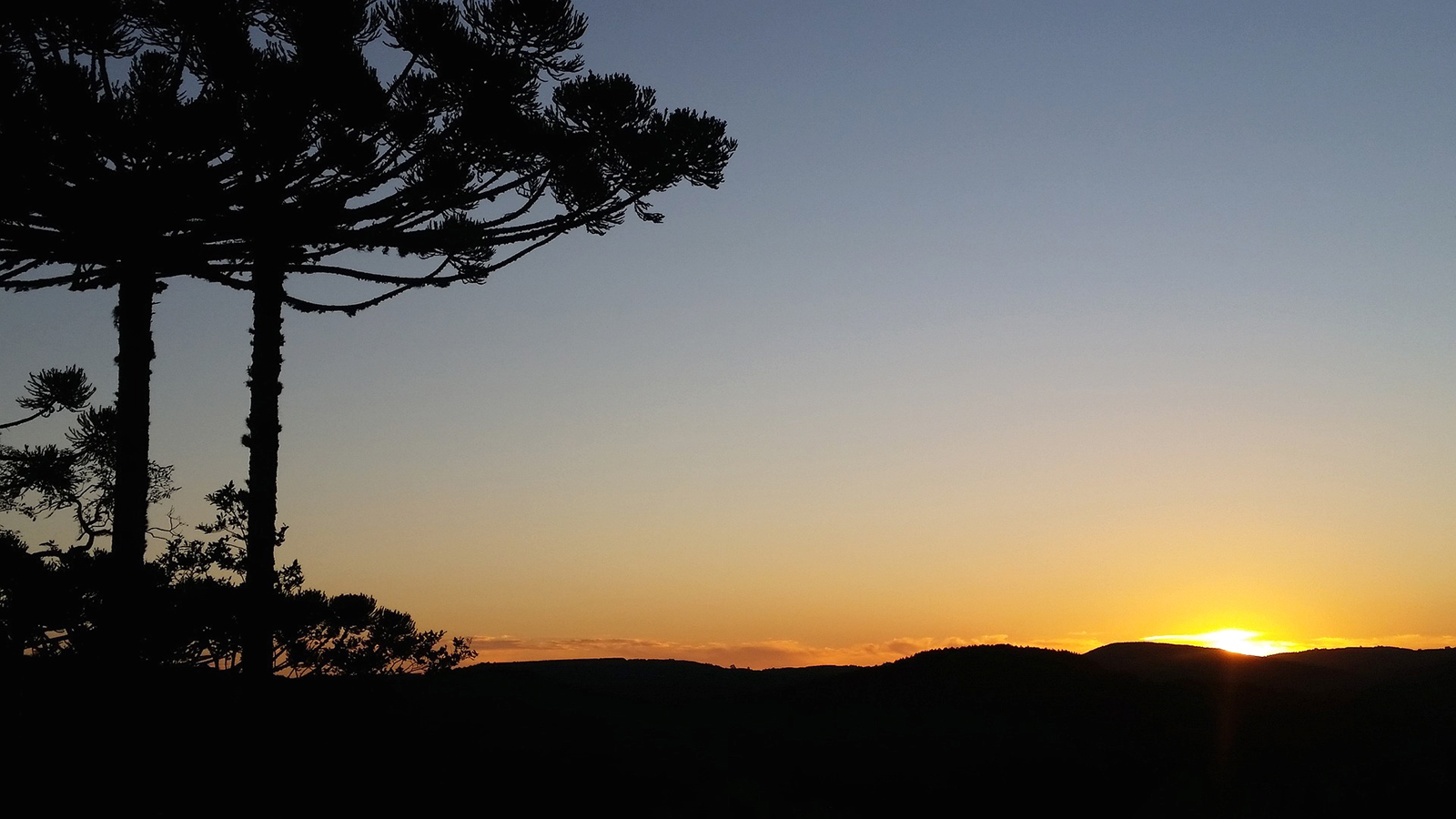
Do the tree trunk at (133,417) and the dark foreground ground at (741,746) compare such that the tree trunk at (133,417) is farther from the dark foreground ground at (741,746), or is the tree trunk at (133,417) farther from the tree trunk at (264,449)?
the dark foreground ground at (741,746)

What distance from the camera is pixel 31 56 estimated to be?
44.4ft

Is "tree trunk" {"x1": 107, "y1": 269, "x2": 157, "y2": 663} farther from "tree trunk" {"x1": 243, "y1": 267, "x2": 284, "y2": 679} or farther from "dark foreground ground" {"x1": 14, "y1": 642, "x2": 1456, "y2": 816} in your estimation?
"dark foreground ground" {"x1": 14, "y1": 642, "x2": 1456, "y2": 816}

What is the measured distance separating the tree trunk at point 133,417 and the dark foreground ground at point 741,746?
236 cm

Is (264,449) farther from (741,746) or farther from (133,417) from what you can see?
(741,746)

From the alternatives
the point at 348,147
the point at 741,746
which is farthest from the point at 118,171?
the point at 741,746

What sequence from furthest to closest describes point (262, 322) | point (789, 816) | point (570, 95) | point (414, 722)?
point (570, 95)
point (262, 322)
point (414, 722)
point (789, 816)

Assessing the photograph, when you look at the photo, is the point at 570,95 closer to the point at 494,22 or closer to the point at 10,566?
the point at 494,22

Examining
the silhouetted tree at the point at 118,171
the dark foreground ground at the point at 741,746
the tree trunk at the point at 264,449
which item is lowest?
the dark foreground ground at the point at 741,746

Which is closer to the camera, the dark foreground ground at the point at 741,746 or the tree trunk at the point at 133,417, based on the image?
the dark foreground ground at the point at 741,746

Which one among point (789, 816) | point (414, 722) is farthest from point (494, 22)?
point (789, 816)

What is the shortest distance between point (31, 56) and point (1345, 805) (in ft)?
55.0

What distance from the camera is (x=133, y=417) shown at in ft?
45.3

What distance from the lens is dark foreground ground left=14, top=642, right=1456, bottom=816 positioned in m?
10.6

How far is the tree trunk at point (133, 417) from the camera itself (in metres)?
A: 13.6
